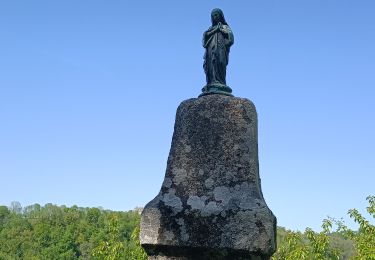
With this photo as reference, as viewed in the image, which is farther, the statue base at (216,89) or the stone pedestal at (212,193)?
the statue base at (216,89)

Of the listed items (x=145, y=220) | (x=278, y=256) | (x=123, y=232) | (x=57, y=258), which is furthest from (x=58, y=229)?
(x=145, y=220)

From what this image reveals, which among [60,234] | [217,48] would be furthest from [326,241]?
[60,234]

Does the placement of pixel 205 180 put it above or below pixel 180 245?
above

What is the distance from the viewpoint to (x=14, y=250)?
72.9 m

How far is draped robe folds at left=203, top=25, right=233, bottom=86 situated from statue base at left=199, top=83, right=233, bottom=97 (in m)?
0.07

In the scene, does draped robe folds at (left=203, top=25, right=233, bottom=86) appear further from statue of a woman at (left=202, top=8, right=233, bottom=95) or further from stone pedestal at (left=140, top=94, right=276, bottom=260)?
stone pedestal at (left=140, top=94, right=276, bottom=260)

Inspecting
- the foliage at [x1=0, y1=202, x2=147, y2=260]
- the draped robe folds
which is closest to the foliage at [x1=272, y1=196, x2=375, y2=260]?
the draped robe folds

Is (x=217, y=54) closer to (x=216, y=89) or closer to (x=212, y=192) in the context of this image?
(x=216, y=89)

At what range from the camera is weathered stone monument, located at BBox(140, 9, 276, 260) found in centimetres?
446

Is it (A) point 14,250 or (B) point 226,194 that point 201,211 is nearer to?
(B) point 226,194

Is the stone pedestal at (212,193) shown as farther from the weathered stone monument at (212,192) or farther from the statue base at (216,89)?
the statue base at (216,89)

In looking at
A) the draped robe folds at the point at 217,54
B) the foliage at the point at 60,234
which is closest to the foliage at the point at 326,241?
the draped robe folds at the point at 217,54

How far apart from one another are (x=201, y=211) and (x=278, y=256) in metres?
14.3

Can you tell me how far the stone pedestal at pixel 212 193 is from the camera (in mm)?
4457
